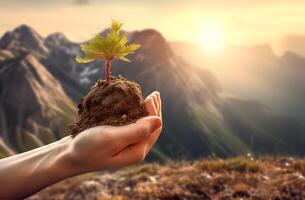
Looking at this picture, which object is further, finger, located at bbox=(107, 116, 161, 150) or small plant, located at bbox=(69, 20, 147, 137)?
small plant, located at bbox=(69, 20, 147, 137)

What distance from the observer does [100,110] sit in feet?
15.7

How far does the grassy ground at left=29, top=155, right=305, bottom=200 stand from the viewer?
1002 centimetres

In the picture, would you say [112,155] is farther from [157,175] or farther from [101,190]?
[157,175]

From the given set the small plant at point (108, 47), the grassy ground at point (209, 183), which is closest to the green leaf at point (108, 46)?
the small plant at point (108, 47)

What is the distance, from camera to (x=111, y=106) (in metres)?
4.81

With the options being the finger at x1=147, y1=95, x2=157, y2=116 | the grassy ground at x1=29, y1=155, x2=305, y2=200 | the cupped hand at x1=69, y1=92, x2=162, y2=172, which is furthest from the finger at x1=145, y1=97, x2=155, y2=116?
the grassy ground at x1=29, y1=155, x2=305, y2=200

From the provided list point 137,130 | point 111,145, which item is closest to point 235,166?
point 137,130

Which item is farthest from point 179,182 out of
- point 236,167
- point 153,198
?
point 236,167

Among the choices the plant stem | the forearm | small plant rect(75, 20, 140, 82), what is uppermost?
small plant rect(75, 20, 140, 82)

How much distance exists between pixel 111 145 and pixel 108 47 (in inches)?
48.6

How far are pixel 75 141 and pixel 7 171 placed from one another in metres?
0.89

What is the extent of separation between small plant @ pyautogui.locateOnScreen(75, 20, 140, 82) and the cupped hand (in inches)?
35.7

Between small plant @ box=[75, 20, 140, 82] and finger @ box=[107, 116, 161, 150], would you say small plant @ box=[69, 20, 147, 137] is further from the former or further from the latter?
finger @ box=[107, 116, 161, 150]

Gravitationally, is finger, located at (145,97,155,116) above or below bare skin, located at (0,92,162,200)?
above
